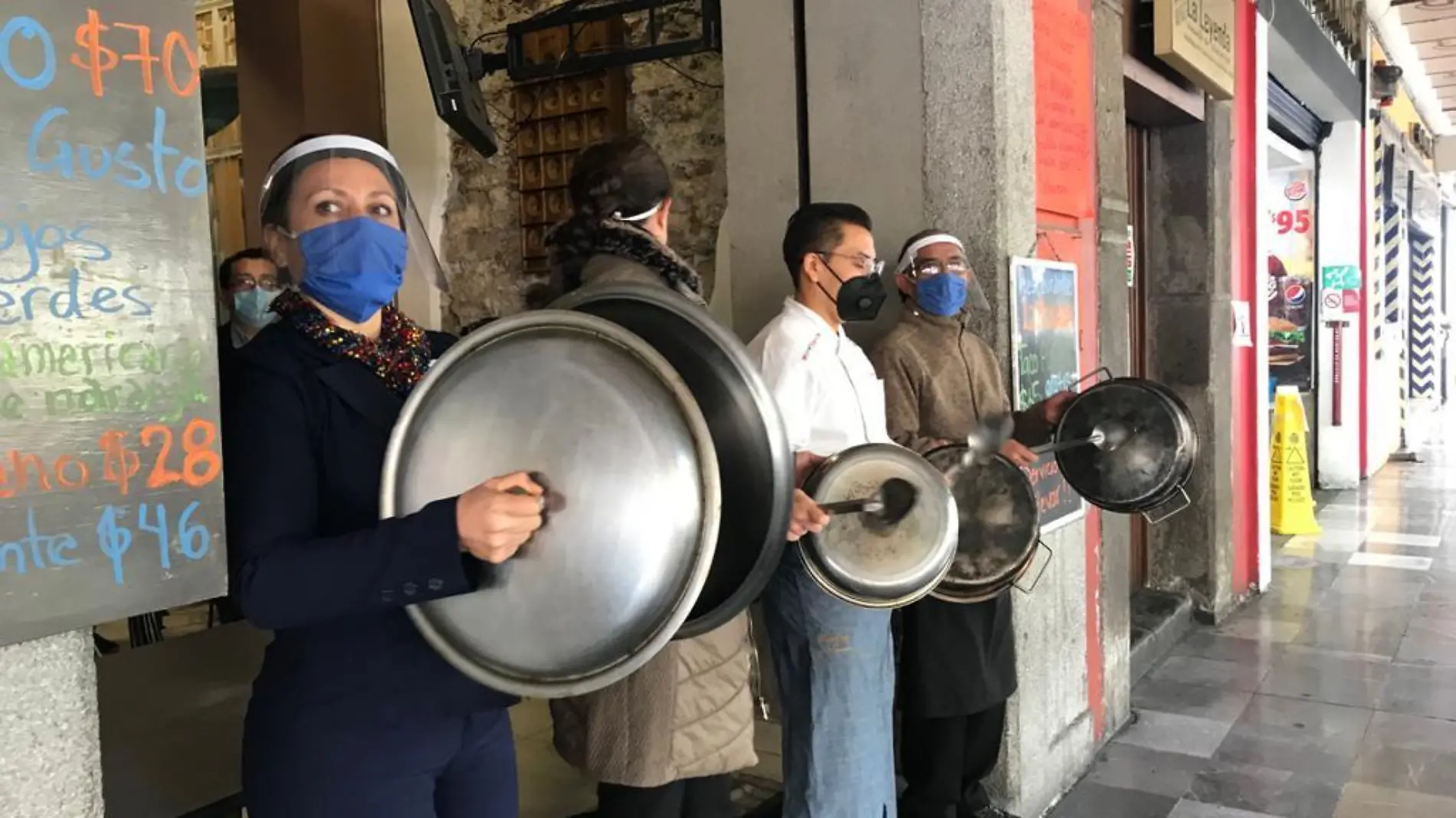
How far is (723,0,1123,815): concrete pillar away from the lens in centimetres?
271

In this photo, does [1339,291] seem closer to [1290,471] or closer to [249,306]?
[1290,471]

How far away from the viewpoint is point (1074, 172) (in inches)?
127

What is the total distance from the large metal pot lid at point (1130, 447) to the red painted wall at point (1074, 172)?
0.54 meters

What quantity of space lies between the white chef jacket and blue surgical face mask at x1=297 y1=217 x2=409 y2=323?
2.99ft

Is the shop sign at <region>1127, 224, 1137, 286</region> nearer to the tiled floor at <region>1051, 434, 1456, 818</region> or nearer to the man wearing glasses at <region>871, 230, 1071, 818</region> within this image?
the tiled floor at <region>1051, 434, 1456, 818</region>

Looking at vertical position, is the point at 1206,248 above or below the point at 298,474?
above

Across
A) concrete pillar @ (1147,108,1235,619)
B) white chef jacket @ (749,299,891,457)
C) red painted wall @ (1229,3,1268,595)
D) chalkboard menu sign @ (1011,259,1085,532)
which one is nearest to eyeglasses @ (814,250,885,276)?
white chef jacket @ (749,299,891,457)

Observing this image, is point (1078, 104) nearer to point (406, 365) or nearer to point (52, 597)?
point (406, 365)

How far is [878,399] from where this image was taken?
88.9 inches

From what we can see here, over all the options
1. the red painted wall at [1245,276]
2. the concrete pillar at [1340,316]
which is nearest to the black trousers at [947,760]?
the red painted wall at [1245,276]

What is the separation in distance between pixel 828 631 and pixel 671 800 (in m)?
0.43

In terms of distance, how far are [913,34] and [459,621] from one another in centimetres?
213

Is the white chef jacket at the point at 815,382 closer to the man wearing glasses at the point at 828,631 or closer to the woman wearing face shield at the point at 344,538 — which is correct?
the man wearing glasses at the point at 828,631

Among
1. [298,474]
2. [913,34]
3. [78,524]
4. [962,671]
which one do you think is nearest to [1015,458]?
[962,671]
